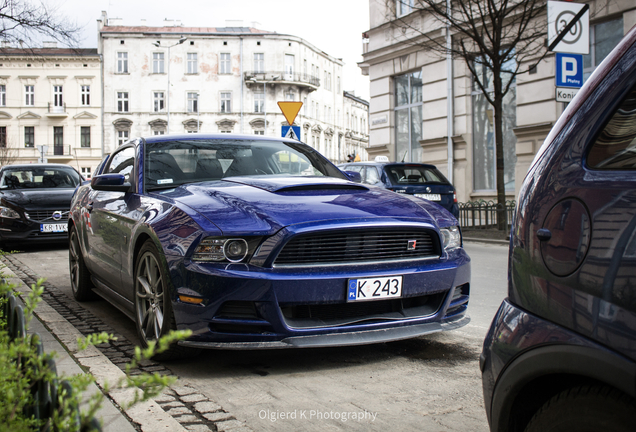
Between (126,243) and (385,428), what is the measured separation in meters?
2.60

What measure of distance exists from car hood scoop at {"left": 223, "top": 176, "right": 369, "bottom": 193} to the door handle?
8.65 ft

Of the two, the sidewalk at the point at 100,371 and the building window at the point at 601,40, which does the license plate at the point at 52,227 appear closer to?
the sidewalk at the point at 100,371

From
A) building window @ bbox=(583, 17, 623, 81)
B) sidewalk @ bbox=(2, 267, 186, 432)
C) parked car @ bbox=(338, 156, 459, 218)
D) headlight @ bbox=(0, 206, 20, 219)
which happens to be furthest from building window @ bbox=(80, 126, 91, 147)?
sidewalk @ bbox=(2, 267, 186, 432)

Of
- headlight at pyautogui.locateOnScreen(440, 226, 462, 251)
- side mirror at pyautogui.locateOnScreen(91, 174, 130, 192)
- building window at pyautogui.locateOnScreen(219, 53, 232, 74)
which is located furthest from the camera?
building window at pyautogui.locateOnScreen(219, 53, 232, 74)

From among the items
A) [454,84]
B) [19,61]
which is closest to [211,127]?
[19,61]

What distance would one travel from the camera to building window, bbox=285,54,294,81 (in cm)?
7219

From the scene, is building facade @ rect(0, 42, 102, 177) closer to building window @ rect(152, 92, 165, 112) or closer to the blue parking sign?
building window @ rect(152, 92, 165, 112)

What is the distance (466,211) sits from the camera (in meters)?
17.2

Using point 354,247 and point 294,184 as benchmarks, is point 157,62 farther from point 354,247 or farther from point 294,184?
point 354,247

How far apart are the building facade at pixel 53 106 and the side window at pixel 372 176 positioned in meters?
57.1

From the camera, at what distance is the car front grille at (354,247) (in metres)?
3.90

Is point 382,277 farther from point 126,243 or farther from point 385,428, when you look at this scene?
point 126,243

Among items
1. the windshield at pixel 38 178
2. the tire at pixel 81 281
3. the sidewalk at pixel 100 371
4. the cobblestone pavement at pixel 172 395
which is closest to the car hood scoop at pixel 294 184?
the cobblestone pavement at pixel 172 395

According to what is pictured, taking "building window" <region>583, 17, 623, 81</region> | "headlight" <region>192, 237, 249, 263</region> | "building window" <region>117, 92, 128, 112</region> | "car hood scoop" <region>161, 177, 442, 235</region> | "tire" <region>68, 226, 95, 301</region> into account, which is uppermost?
"building window" <region>117, 92, 128, 112</region>
